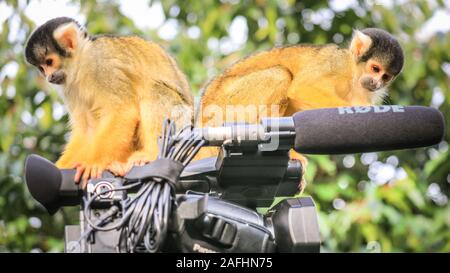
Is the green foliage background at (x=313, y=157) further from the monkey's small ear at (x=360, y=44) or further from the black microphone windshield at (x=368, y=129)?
the black microphone windshield at (x=368, y=129)

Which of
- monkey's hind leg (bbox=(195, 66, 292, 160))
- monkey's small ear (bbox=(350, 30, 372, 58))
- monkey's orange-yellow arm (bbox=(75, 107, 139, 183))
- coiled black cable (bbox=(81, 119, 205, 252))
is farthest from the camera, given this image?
monkey's small ear (bbox=(350, 30, 372, 58))

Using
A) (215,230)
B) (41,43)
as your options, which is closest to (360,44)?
(41,43)

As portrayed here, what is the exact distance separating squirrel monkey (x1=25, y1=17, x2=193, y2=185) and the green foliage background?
0.84m

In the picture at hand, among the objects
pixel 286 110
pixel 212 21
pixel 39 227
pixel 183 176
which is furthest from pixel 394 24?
pixel 183 176

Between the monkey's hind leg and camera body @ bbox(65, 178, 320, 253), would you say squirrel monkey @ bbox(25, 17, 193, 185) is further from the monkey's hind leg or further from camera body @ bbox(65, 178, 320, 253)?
camera body @ bbox(65, 178, 320, 253)

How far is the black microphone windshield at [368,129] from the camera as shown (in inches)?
54.8

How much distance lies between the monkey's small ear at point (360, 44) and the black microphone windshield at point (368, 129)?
5.92ft

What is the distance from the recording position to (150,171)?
1.35 m

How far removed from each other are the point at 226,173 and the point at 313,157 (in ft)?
7.91

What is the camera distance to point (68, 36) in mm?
2902

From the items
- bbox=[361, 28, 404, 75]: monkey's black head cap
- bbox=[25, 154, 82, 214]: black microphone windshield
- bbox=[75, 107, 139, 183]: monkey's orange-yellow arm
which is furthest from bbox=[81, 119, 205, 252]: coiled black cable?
bbox=[361, 28, 404, 75]: monkey's black head cap

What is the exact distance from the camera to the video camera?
4.40 feet

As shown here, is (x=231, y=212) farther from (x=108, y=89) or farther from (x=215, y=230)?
(x=108, y=89)
